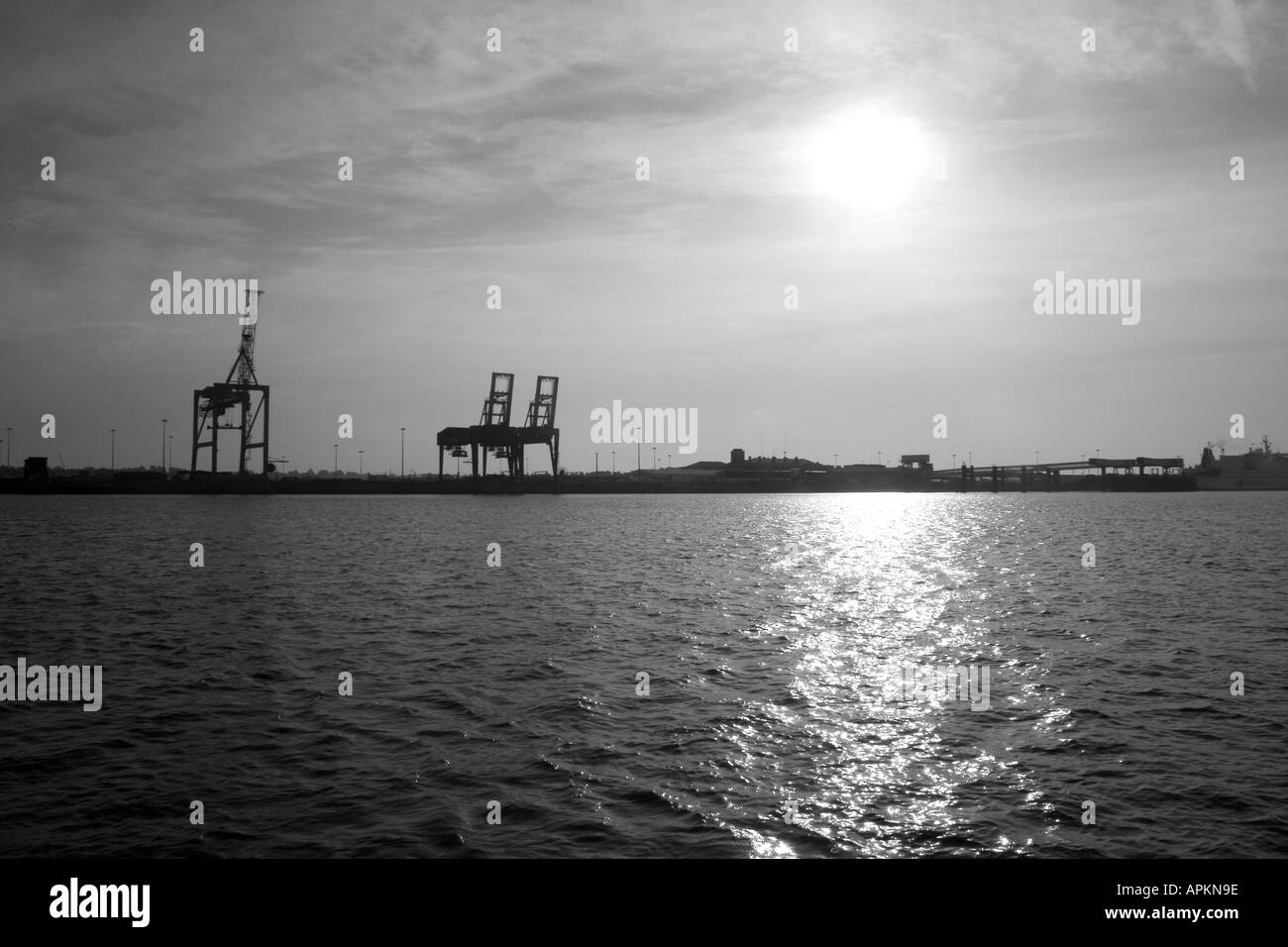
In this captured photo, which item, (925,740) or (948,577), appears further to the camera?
(948,577)

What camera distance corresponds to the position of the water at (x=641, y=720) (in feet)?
30.1

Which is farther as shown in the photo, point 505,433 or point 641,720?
point 505,433

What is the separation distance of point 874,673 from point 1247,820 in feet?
25.6

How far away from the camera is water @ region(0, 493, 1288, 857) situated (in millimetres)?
9172

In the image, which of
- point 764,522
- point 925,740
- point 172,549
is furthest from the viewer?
point 764,522

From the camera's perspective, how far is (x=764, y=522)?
81125mm

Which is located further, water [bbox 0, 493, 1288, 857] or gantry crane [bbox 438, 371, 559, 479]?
gantry crane [bbox 438, 371, 559, 479]

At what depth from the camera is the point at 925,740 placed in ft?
40.4

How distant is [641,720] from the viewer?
13383 millimetres

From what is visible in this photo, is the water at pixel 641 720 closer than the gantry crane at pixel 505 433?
Yes
